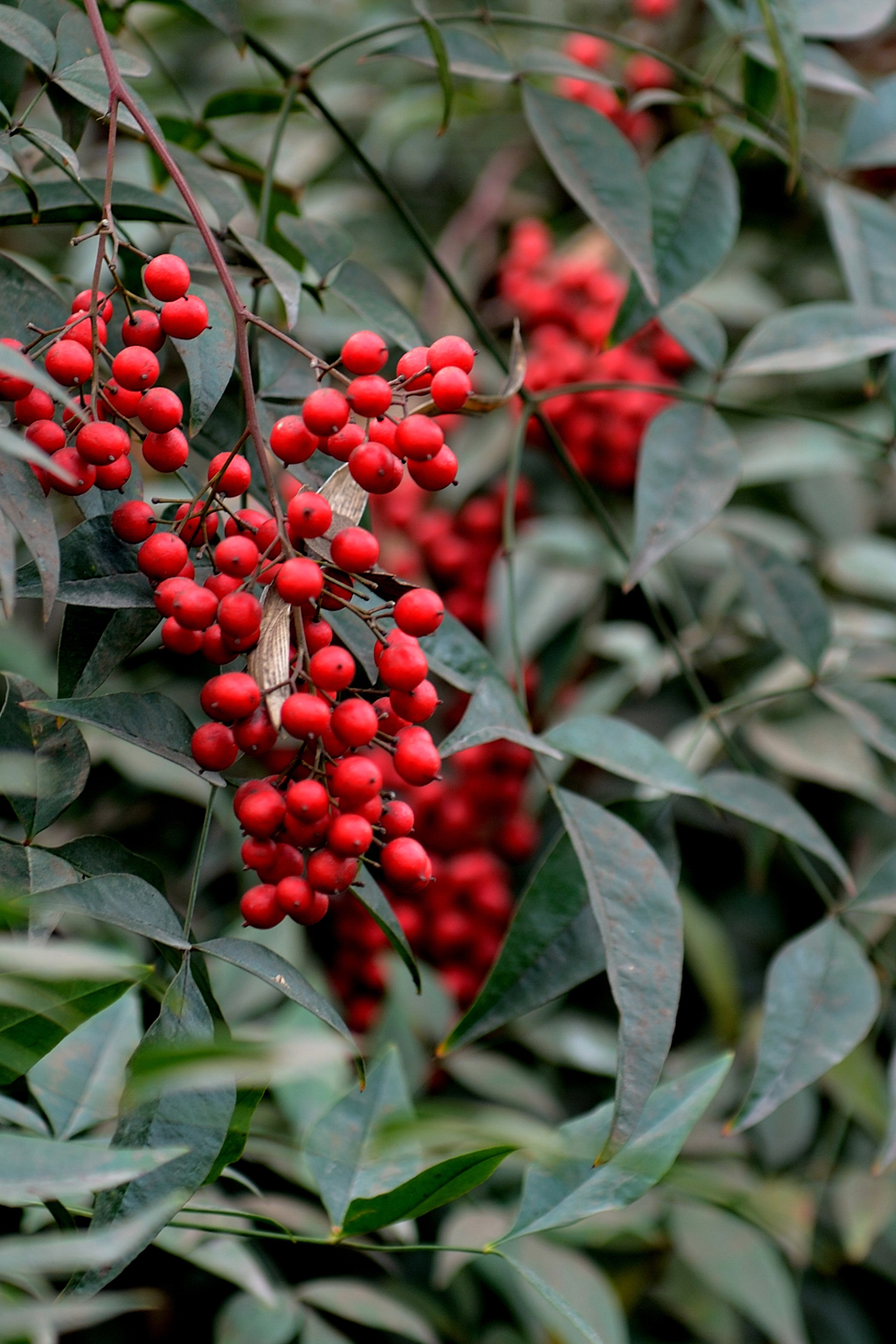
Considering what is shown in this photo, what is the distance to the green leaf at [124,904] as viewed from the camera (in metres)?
0.41

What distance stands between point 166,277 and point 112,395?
0.18 ft

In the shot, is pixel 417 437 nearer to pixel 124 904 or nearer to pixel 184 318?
pixel 184 318

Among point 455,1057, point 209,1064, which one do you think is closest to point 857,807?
point 455,1057

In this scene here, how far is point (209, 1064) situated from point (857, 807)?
1.05 metres

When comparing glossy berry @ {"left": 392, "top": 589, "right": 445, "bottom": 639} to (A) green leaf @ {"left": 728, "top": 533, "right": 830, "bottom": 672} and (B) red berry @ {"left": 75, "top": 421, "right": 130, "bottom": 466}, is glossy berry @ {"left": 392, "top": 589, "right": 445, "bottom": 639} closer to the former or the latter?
(B) red berry @ {"left": 75, "top": 421, "right": 130, "bottom": 466}

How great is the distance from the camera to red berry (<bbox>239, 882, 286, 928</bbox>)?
1.58 ft

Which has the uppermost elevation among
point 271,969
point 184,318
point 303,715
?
point 184,318

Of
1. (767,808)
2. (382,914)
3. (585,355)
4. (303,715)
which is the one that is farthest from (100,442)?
(585,355)

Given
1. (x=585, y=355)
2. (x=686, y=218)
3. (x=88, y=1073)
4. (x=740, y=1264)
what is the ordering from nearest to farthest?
(x=88, y=1073) → (x=686, y=218) → (x=740, y=1264) → (x=585, y=355)

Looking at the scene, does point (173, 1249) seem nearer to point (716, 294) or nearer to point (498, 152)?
point (716, 294)

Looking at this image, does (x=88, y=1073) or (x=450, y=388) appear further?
(x=88, y=1073)

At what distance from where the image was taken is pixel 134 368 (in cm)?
47

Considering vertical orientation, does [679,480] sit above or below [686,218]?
below

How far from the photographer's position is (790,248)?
4.95 ft
